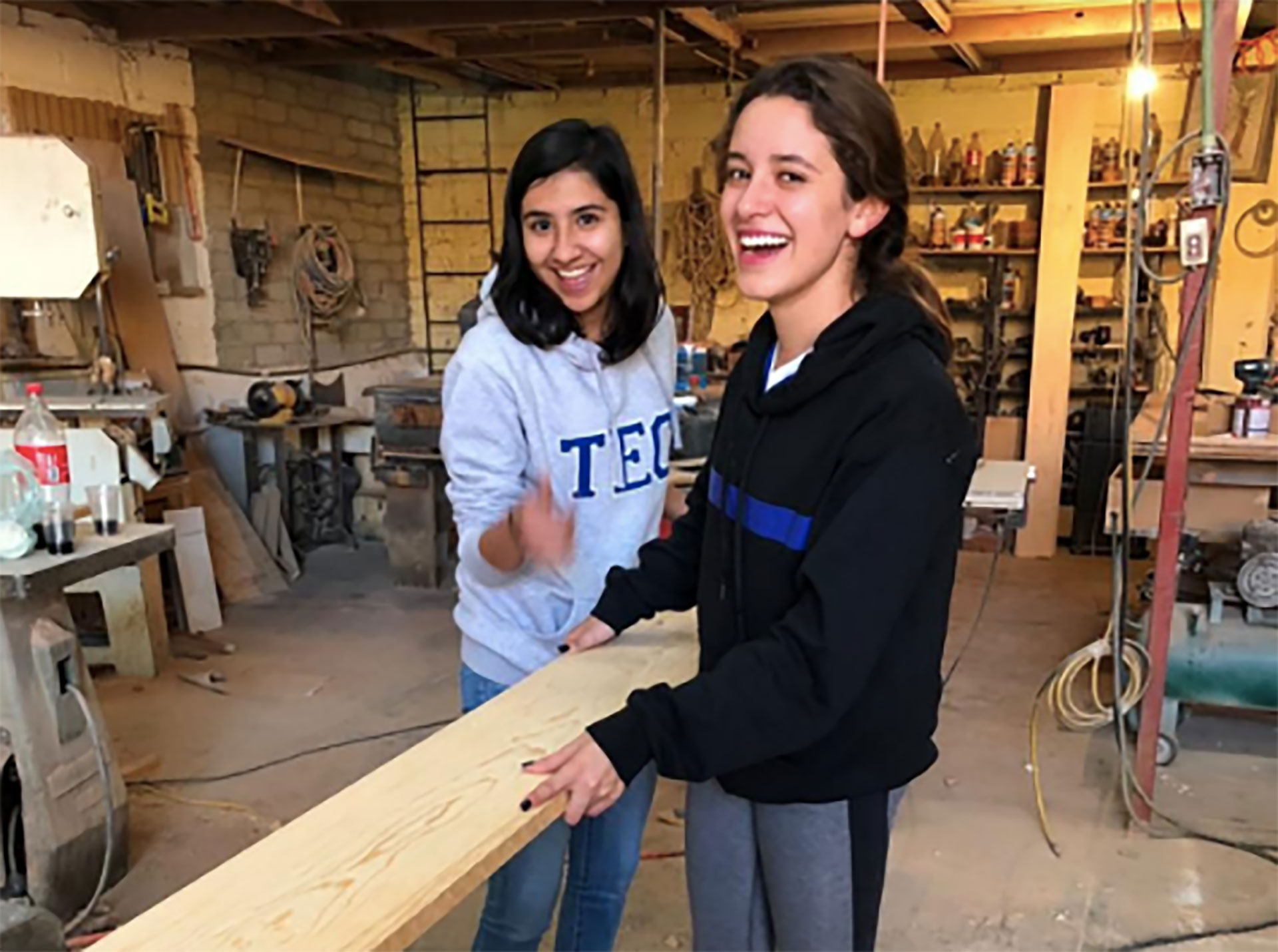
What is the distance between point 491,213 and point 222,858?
519 cm

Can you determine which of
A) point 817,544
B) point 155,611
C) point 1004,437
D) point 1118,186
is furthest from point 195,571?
point 1118,186

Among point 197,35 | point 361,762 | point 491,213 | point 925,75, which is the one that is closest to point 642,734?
point 361,762

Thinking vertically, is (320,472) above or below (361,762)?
above

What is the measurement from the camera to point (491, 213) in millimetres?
7059

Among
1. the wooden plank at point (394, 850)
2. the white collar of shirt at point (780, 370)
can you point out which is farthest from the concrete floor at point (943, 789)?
the white collar of shirt at point (780, 370)

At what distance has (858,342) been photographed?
1.04m

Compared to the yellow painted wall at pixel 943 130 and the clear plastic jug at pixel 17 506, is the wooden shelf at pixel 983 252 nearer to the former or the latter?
the yellow painted wall at pixel 943 130

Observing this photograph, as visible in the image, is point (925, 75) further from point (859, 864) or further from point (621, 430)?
point (859, 864)

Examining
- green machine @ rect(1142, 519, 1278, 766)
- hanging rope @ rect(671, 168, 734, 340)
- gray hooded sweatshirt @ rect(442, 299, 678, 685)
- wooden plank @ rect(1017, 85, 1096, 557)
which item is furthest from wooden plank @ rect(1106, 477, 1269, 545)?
hanging rope @ rect(671, 168, 734, 340)

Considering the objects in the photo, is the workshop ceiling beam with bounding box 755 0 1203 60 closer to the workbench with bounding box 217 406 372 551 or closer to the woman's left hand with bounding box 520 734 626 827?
the workbench with bounding box 217 406 372 551

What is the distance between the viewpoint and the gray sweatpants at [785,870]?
112cm

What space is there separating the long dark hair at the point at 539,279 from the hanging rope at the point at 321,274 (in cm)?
483

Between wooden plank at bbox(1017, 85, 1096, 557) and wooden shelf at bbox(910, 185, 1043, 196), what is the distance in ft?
0.62

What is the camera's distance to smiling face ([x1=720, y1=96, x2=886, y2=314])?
104 centimetres
